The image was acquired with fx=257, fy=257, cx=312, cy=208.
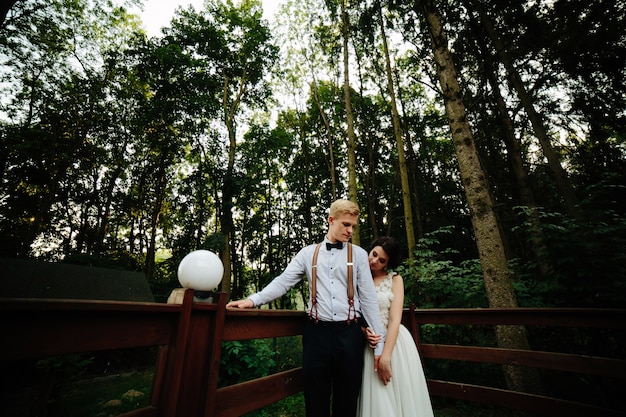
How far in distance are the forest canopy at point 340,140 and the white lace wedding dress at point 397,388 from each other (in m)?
1.96

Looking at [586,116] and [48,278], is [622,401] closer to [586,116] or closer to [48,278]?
[586,116]

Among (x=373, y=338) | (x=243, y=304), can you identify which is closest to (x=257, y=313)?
(x=243, y=304)

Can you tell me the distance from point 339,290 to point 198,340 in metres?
0.95

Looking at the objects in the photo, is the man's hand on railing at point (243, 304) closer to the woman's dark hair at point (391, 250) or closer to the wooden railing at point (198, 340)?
the wooden railing at point (198, 340)

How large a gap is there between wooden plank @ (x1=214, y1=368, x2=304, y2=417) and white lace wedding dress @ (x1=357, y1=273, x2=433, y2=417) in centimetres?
53

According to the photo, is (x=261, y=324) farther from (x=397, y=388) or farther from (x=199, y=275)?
(x=397, y=388)

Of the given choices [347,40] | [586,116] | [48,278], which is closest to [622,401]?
[586,116]

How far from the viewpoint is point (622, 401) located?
9.53ft

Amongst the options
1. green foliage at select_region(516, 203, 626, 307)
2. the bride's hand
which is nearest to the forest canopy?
green foliage at select_region(516, 203, 626, 307)

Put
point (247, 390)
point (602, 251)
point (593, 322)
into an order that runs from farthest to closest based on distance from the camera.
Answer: point (602, 251), point (593, 322), point (247, 390)

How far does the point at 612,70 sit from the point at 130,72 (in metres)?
21.4

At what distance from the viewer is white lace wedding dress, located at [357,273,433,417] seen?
1922mm

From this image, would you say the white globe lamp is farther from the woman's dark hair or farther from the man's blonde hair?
the woman's dark hair

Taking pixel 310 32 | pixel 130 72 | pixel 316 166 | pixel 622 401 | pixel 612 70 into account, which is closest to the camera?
pixel 622 401
